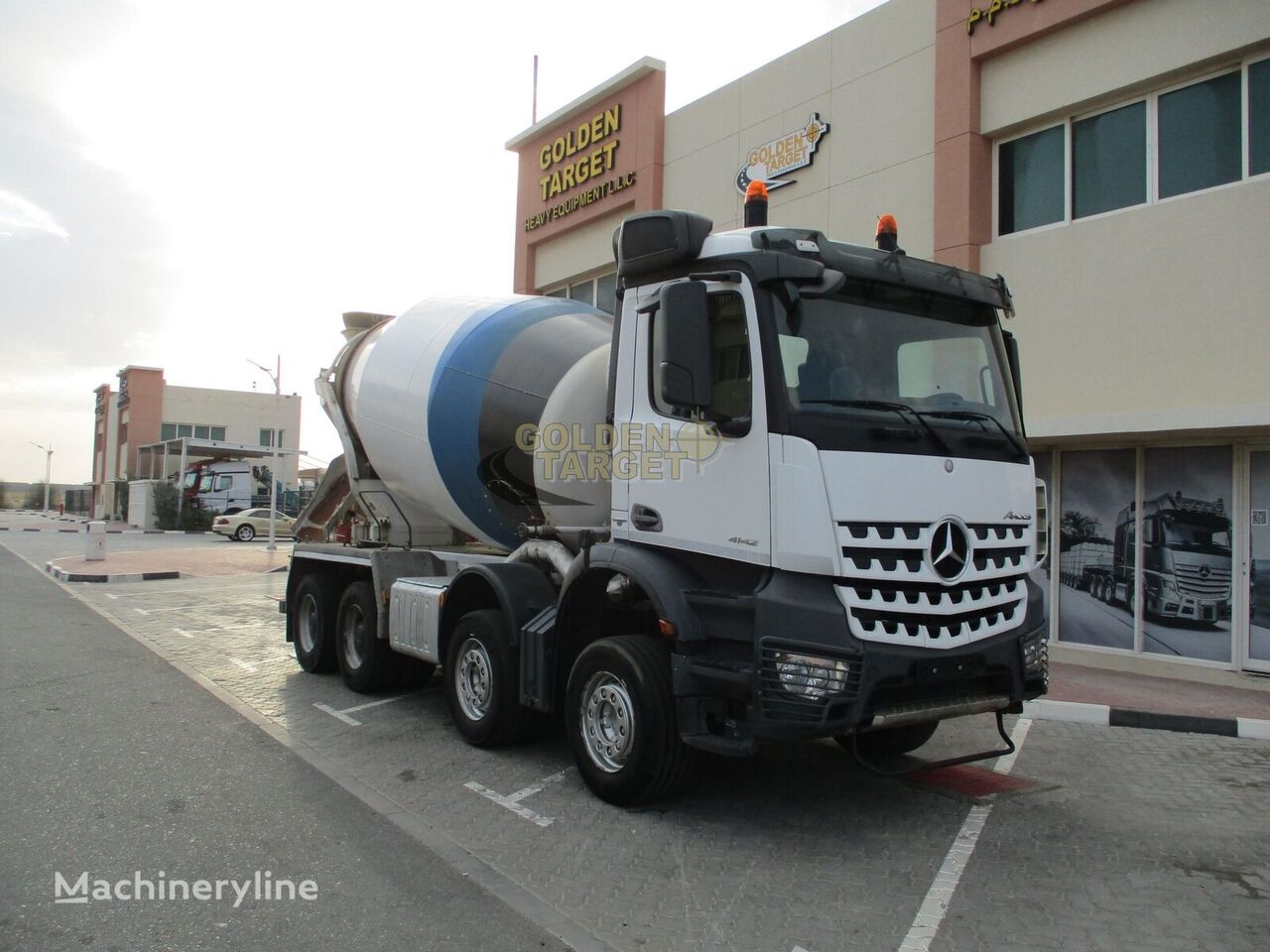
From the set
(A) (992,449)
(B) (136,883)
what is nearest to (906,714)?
(A) (992,449)

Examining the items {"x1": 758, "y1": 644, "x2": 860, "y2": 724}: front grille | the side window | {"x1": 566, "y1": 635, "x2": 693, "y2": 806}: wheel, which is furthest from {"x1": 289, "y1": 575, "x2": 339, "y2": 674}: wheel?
{"x1": 758, "y1": 644, "x2": 860, "y2": 724}: front grille

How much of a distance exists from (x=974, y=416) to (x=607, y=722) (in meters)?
2.70

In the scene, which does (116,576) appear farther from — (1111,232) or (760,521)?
(1111,232)

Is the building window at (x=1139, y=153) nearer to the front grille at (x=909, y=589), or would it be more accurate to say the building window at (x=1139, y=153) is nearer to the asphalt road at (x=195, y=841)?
the front grille at (x=909, y=589)

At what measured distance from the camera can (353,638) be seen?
856 centimetres

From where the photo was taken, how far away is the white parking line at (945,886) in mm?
3773

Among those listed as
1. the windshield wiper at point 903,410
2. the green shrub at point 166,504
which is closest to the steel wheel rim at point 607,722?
the windshield wiper at point 903,410

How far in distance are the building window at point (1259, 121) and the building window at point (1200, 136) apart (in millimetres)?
127

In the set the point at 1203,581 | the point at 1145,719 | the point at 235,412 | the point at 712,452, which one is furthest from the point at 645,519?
the point at 235,412

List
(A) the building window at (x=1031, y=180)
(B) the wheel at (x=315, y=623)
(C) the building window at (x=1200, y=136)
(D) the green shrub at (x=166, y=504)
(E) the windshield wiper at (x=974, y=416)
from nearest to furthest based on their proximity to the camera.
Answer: (E) the windshield wiper at (x=974, y=416) → (B) the wheel at (x=315, y=623) → (C) the building window at (x=1200, y=136) → (A) the building window at (x=1031, y=180) → (D) the green shrub at (x=166, y=504)

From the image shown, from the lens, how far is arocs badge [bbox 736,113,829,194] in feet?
42.3

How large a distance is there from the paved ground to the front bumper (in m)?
0.69

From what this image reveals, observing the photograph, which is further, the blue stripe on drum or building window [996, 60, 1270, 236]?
building window [996, 60, 1270, 236]

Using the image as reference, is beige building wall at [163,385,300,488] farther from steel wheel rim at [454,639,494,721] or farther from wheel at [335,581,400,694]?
steel wheel rim at [454,639,494,721]
